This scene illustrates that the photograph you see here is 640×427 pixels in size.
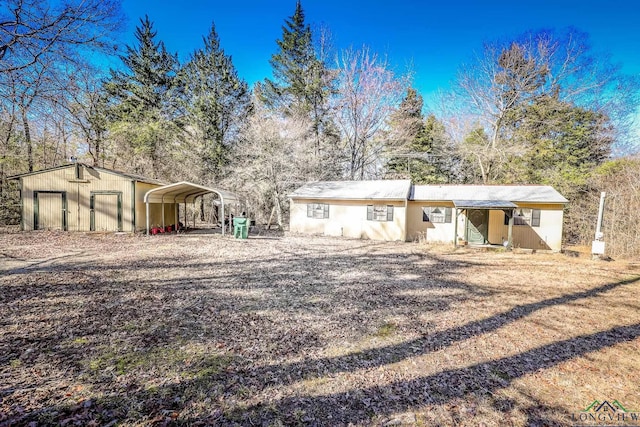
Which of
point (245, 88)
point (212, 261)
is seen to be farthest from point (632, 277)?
point (245, 88)

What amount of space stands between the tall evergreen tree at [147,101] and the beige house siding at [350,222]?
1193 cm

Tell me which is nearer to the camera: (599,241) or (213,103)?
(599,241)

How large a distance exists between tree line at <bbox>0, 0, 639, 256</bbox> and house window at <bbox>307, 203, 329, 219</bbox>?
320cm

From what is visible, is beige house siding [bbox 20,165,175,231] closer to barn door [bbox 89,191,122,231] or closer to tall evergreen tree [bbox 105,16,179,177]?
barn door [bbox 89,191,122,231]

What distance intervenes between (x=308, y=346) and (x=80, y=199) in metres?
15.4

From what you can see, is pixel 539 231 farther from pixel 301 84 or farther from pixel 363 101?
pixel 301 84

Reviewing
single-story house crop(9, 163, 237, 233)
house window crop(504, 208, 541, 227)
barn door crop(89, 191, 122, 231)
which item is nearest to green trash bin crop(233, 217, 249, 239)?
single-story house crop(9, 163, 237, 233)

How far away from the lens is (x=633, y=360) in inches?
134

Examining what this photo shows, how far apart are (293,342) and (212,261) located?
536cm

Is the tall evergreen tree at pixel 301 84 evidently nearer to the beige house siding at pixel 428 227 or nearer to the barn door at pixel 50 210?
the beige house siding at pixel 428 227

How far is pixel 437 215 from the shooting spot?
13805 mm

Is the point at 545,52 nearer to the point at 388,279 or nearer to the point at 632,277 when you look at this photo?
the point at 632,277

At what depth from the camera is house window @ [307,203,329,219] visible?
15.3m

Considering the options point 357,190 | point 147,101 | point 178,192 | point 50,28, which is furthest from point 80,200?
point 357,190
